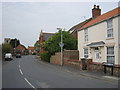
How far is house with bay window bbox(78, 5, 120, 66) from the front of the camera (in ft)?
51.9

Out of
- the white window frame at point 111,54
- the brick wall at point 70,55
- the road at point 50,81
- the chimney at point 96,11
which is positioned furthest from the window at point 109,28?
the chimney at point 96,11

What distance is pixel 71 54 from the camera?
2391 centimetres

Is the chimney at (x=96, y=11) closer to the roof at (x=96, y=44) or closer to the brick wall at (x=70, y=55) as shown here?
the brick wall at (x=70, y=55)

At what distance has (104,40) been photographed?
1770cm

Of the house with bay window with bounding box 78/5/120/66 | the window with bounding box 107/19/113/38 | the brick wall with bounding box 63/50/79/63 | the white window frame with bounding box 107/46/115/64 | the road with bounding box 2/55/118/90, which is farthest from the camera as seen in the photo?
the brick wall with bounding box 63/50/79/63

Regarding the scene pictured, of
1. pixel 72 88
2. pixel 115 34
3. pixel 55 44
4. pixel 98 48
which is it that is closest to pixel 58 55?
pixel 55 44

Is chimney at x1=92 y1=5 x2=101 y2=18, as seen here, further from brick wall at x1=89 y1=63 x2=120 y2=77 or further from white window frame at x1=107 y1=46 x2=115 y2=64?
brick wall at x1=89 y1=63 x2=120 y2=77

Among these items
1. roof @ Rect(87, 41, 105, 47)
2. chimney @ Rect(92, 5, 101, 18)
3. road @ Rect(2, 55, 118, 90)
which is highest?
chimney @ Rect(92, 5, 101, 18)

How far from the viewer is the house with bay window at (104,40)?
51.9ft

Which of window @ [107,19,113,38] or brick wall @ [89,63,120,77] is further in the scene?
window @ [107,19,113,38]

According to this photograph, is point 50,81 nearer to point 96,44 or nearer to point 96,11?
point 96,44

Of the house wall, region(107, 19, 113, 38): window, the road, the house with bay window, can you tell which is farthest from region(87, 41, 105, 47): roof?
the road

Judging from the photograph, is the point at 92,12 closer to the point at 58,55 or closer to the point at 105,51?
the point at 58,55

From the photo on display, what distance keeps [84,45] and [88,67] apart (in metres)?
6.23
